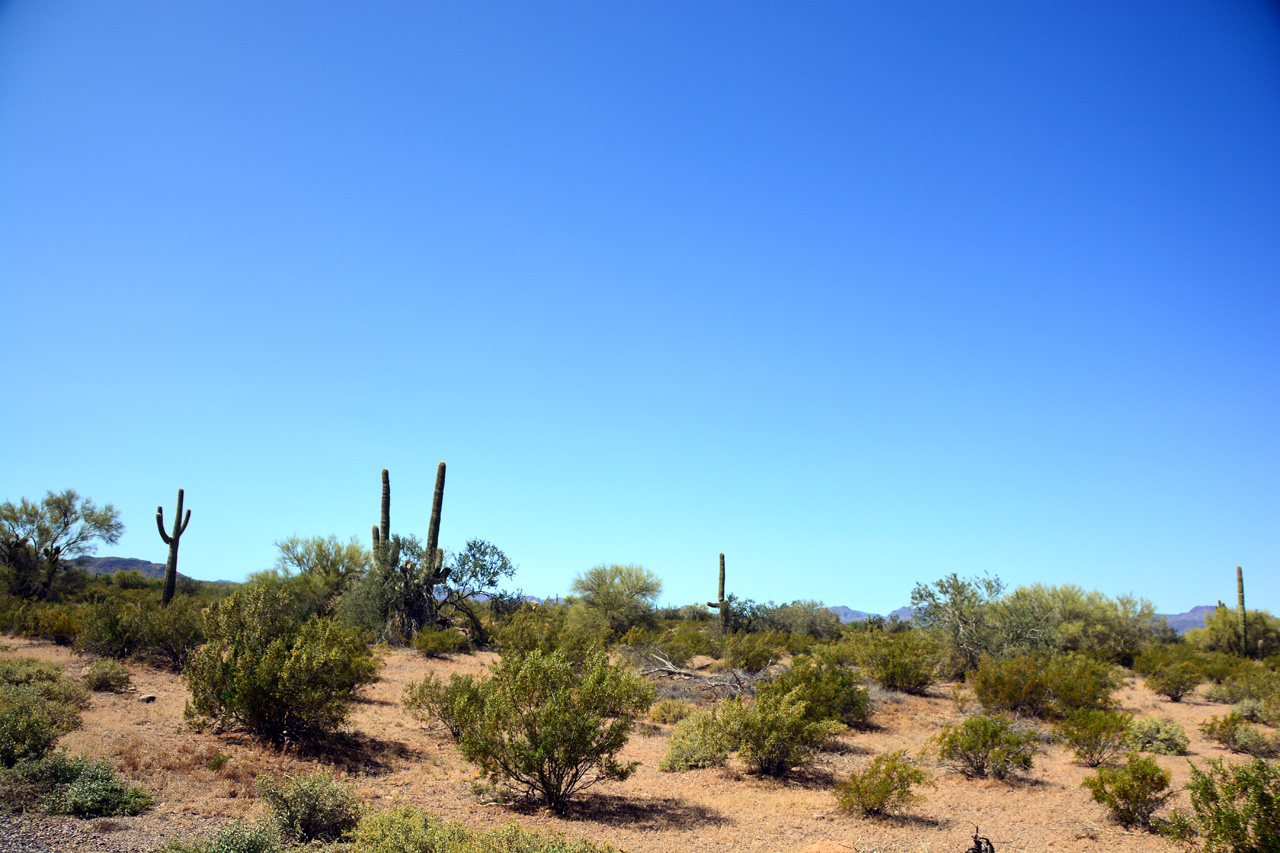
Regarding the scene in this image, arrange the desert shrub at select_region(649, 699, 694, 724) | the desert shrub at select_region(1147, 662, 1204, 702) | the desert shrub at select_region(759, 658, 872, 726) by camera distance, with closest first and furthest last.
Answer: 1. the desert shrub at select_region(759, 658, 872, 726)
2. the desert shrub at select_region(649, 699, 694, 724)
3. the desert shrub at select_region(1147, 662, 1204, 702)

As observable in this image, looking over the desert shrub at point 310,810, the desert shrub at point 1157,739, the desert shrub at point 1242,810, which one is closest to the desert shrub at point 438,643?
the desert shrub at point 310,810

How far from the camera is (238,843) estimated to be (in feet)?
21.0

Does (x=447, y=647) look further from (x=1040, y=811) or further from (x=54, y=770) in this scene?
(x=1040, y=811)

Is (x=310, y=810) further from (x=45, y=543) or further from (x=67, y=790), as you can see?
(x=45, y=543)

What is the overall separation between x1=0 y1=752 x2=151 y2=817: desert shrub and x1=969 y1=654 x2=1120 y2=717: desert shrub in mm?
17380

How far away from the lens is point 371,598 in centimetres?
2698

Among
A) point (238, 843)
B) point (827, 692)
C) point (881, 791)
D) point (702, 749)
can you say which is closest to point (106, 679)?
point (238, 843)

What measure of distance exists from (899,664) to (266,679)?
1683 cm

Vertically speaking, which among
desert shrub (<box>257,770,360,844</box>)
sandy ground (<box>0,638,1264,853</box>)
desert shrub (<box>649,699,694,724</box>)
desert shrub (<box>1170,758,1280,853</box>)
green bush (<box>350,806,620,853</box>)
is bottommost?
desert shrub (<box>649,699,694,724</box>)

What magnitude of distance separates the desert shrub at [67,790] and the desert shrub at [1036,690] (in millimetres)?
17380

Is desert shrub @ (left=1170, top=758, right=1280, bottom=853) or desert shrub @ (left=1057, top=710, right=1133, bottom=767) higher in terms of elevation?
desert shrub @ (left=1170, top=758, right=1280, bottom=853)

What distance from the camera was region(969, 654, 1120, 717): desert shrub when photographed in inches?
664

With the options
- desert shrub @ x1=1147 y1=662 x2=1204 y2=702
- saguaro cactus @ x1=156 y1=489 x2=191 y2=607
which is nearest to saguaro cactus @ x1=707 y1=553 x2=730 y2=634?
desert shrub @ x1=1147 y1=662 x2=1204 y2=702

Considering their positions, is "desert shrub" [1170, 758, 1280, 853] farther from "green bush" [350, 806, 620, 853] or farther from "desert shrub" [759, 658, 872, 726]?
"desert shrub" [759, 658, 872, 726]
